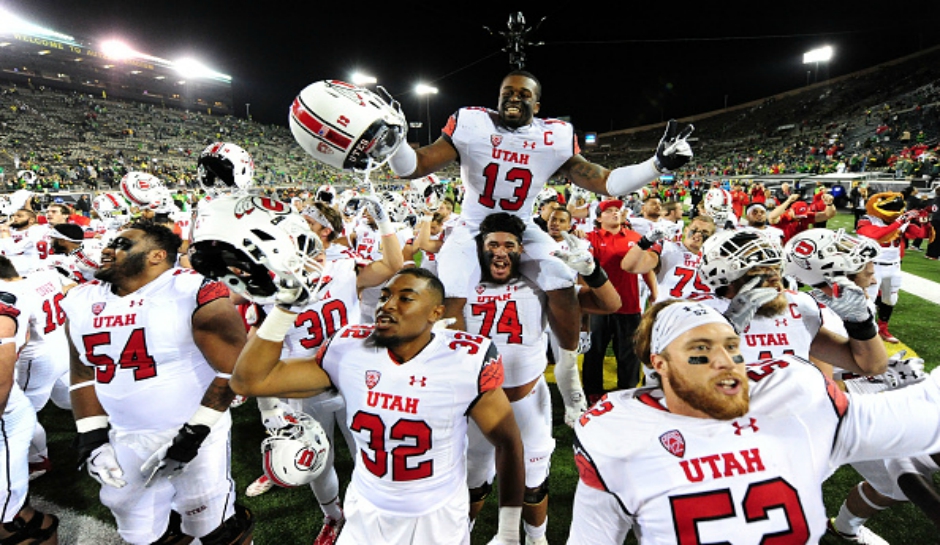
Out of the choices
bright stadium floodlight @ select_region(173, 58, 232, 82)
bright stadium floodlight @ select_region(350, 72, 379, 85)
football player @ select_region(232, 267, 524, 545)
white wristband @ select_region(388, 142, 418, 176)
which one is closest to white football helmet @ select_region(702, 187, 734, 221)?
bright stadium floodlight @ select_region(350, 72, 379, 85)

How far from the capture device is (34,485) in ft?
14.1

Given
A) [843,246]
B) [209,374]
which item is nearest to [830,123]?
[843,246]

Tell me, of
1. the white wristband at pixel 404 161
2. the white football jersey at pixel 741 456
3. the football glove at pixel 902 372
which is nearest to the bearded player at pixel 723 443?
the white football jersey at pixel 741 456

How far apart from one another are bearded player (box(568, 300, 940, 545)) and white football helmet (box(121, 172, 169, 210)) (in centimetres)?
703

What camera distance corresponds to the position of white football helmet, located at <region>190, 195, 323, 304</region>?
1.83 metres

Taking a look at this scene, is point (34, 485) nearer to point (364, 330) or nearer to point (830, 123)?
point (364, 330)

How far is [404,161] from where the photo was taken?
10.3ft

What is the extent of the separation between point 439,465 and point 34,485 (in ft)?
14.2

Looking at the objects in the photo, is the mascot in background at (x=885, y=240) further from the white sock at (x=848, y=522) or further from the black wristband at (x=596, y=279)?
the black wristband at (x=596, y=279)

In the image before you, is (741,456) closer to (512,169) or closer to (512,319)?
(512,319)

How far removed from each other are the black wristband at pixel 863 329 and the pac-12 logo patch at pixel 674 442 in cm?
171

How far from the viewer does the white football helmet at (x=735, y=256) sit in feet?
9.15

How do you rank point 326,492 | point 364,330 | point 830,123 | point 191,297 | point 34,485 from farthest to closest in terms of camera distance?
point 830,123
point 34,485
point 326,492
point 191,297
point 364,330

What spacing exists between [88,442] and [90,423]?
0.11 metres
